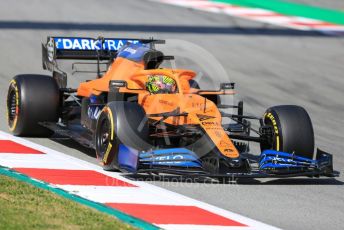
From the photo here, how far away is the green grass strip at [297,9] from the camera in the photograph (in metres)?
26.2

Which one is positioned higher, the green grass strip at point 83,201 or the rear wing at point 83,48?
the rear wing at point 83,48

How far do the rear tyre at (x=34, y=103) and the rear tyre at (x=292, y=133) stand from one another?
A: 3.08 metres

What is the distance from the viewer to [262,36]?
2347 cm

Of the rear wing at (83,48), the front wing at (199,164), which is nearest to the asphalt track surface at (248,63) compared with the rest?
the front wing at (199,164)

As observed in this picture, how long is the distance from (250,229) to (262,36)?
50.7 feet

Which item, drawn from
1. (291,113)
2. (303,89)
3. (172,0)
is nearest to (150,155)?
(291,113)

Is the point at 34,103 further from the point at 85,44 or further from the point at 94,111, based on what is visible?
the point at 85,44

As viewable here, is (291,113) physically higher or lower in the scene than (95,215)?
higher

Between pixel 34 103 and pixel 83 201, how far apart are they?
12.4ft

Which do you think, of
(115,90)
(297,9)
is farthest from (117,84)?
(297,9)

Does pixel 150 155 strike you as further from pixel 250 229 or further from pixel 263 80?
pixel 263 80

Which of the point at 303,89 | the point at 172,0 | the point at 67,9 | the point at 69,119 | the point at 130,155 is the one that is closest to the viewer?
the point at 130,155

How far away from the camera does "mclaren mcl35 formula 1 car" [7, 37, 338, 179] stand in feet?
34.2

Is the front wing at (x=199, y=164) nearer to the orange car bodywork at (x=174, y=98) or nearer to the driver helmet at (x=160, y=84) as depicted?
the orange car bodywork at (x=174, y=98)
